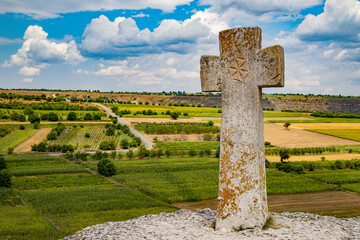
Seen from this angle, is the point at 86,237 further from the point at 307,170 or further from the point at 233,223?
the point at 307,170

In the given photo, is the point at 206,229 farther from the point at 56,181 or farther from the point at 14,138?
the point at 14,138

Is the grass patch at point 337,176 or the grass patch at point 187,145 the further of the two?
the grass patch at point 187,145

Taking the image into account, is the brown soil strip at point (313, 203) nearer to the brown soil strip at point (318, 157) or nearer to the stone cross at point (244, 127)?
the stone cross at point (244, 127)

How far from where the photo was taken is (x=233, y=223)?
11398 mm

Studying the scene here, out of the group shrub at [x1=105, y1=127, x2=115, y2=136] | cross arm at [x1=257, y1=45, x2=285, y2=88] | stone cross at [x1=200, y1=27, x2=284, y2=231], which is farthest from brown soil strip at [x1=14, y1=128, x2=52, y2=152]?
cross arm at [x1=257, y1=45, x2=285, y2=88]

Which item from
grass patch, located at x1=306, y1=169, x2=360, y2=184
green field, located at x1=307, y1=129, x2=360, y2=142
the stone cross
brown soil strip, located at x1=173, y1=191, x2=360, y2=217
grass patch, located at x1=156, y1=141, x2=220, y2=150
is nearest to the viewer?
the stone cross

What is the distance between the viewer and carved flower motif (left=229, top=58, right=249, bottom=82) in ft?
37.7

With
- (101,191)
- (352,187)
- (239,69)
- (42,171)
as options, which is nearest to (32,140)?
(42,171)

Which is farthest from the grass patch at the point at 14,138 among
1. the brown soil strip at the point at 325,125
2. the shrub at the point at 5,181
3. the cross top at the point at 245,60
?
the brown soil strip at the point at 325,125

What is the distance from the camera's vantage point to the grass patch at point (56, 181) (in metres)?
35.9

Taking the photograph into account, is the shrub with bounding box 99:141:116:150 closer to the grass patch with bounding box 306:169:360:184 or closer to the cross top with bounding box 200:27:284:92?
the grass patch with bounding box 306:169:360:184

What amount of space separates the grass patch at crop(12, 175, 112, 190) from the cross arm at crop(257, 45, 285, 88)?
96.9 feet

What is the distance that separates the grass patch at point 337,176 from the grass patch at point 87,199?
20.7 meters

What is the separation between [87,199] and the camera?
1083 inches
